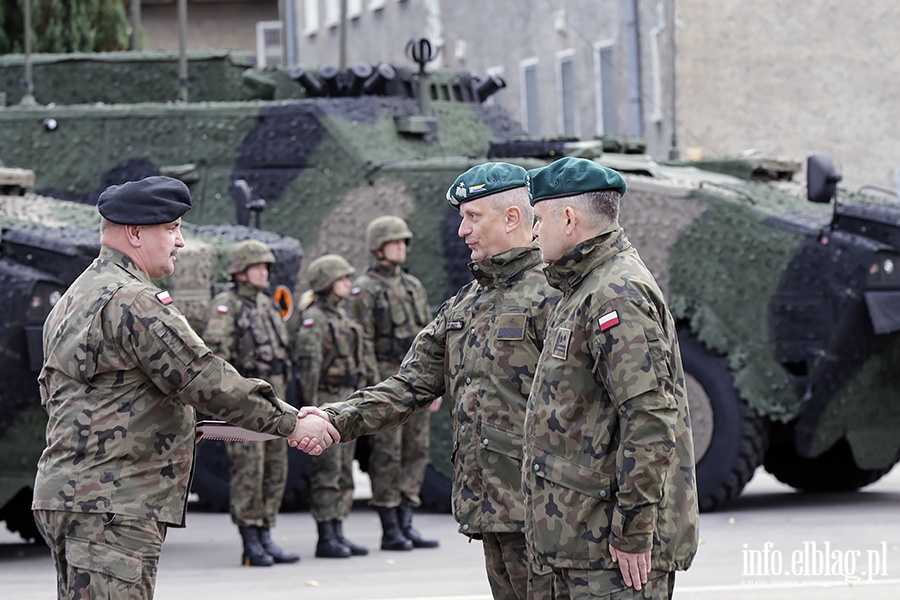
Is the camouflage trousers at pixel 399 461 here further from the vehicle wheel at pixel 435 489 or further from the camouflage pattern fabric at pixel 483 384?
the camouflage pattern fabric at pixel 483 384

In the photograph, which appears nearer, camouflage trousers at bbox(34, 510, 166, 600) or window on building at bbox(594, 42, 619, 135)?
camouflage trousers at bbox(34, 510, 166, 600)

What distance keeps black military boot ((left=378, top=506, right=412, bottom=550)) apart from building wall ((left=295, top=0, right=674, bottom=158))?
1393cm

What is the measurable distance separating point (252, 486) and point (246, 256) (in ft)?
4.05

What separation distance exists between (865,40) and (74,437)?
21.6 metres

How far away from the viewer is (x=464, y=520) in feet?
20.6

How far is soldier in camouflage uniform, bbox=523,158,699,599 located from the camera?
5234 millimetres

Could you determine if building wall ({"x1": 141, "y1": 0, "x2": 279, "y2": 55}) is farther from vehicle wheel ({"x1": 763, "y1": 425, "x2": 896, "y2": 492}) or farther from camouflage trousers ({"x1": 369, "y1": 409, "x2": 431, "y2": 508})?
camouflage trousers ({"x1": 369, "y1": 409, "x2": 431, "y2": 508})

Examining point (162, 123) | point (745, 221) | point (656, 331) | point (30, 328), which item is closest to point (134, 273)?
point (656, 331)

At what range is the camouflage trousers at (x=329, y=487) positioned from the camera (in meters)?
10.7

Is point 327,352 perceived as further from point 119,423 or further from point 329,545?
point 119,423

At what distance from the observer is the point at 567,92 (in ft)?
101

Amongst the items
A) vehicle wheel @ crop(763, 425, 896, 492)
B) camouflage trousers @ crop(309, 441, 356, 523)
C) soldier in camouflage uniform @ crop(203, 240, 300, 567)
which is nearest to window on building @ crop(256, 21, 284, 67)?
vehicle wheel @ crop(763, 425, 896, 492)

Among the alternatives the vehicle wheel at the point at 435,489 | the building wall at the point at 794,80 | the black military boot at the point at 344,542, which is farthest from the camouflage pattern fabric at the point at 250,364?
the building wall at the point at 794,80

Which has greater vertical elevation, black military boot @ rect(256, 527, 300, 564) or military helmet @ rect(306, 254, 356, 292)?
military helmet @ rect(306, 254, 356, 292)
